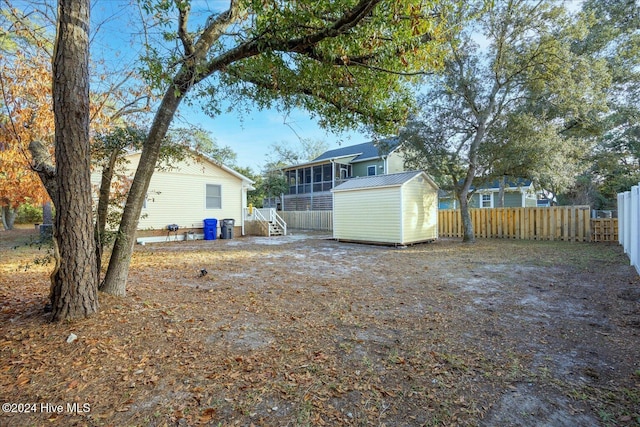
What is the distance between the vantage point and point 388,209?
11844 mm

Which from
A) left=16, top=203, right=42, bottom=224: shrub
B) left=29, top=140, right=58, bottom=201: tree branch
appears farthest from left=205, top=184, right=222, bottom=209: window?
left=16, top=203, right=42, bottom=224: shrub

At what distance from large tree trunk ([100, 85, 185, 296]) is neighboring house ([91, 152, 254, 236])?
355 inches

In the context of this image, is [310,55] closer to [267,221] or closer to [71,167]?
[71,167]

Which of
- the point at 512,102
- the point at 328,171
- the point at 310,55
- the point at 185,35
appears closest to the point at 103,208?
the point at 185,35

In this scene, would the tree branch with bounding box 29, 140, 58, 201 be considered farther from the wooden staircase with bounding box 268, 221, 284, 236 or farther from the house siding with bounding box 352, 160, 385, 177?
the house siding with bounding box 352, 160, 385, 177

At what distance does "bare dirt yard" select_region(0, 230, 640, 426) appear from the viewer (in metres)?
2.13

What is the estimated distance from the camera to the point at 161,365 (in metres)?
2.70

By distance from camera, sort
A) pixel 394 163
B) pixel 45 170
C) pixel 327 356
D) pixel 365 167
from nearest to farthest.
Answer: pixel 327 356, pixel 45 170, pixel 394 163, pixel 365 167

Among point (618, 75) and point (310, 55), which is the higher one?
point (618, 75)

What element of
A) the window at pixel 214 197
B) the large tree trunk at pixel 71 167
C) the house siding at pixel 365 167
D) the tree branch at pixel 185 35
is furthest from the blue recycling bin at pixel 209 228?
the house siding at pixel 365 167

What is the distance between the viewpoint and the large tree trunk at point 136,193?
13.4ft

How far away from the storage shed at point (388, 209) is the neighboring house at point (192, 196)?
560 centimetres

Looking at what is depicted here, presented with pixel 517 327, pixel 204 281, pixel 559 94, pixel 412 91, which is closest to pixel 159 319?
pixel 204 281

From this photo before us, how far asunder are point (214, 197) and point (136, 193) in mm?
Result: 11506
